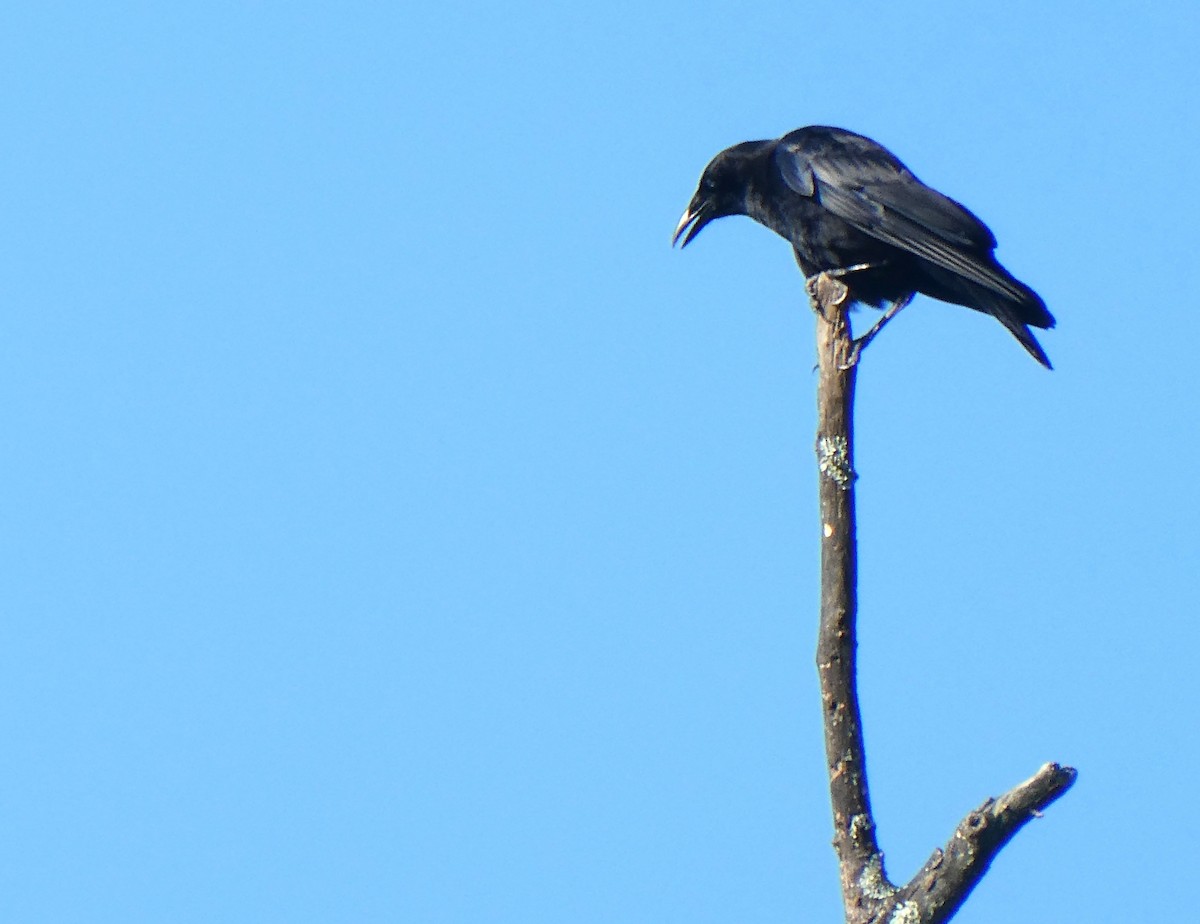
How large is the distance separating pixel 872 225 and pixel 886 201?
0.17m

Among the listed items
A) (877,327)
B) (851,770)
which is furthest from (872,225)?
(851,770)

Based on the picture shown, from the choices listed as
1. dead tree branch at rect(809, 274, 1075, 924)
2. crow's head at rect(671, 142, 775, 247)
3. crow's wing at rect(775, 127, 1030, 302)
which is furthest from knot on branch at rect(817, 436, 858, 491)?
crow's head at rect(671, 142, 775, 247)

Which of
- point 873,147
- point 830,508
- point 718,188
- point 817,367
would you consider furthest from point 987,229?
point 830,508

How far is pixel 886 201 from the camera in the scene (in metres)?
7.36

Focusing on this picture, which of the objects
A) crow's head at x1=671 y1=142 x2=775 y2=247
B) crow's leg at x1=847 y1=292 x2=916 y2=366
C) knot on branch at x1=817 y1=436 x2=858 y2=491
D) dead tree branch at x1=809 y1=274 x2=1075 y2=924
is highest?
crow's head at x1=671 y1=142 x2=775 y2=247

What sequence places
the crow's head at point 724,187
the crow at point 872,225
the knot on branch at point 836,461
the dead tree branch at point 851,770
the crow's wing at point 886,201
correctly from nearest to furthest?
the dead tree branch at point 851,770, the knot on branch at point 836,461, the crow at point 872,225, the crow's wing at point 886,201, the crow's head at point 724,187

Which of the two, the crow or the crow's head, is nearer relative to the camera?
the crow

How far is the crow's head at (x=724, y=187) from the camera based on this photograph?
328 inches

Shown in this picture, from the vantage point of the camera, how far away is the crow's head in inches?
328

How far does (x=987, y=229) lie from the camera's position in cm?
712

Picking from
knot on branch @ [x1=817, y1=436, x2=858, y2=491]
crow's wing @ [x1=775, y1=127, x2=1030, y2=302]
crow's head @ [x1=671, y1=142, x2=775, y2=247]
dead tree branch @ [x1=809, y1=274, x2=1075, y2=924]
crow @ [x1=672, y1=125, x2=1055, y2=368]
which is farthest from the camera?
crow's head @ [x1=671, y1=142, x2=775, y2=247]

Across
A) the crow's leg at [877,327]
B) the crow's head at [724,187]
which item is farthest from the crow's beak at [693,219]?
the crow's leg at [877,327]

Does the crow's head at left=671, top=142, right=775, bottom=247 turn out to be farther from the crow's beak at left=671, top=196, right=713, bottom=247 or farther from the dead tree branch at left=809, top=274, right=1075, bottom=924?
the dead tree branch at left=809, top=274, right=1075, bottom=924

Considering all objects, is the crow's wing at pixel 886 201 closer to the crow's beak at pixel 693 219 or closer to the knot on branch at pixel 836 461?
the crow's beak at pixel 693 219
